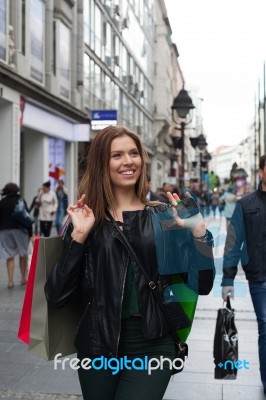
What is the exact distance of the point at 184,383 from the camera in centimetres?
479

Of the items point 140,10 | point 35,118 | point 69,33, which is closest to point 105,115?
point 69,33

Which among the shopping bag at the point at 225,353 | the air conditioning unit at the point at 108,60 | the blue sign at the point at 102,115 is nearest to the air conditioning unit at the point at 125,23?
the air conditioning unit at the point at 108,60

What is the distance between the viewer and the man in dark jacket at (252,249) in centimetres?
429

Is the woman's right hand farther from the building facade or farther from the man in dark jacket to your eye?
the building facade

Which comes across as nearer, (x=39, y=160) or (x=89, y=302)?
(x=89, y=302)

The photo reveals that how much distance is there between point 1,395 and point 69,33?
21.7 m

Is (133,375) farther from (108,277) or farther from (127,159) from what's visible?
(127,159)

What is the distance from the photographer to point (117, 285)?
2393 millimetres

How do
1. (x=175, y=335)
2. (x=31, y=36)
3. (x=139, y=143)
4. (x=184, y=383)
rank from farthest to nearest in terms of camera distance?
(x=31, y=36) < (x=184, y=383) < (x=139, y=143) < (x=175, y=335)

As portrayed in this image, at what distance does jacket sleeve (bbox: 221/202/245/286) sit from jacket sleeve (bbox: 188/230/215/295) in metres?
1.88

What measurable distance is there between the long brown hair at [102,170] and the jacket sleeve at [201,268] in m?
0.41

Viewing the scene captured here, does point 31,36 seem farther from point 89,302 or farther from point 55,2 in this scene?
point 89,302

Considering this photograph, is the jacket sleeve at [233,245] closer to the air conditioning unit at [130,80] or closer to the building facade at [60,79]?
the building facade at [60,79]

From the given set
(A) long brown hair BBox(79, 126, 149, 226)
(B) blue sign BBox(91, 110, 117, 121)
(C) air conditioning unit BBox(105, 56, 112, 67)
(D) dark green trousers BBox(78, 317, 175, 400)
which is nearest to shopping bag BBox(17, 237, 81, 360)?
(D) dark green trousers BBox(78, 317, 175, 400)
